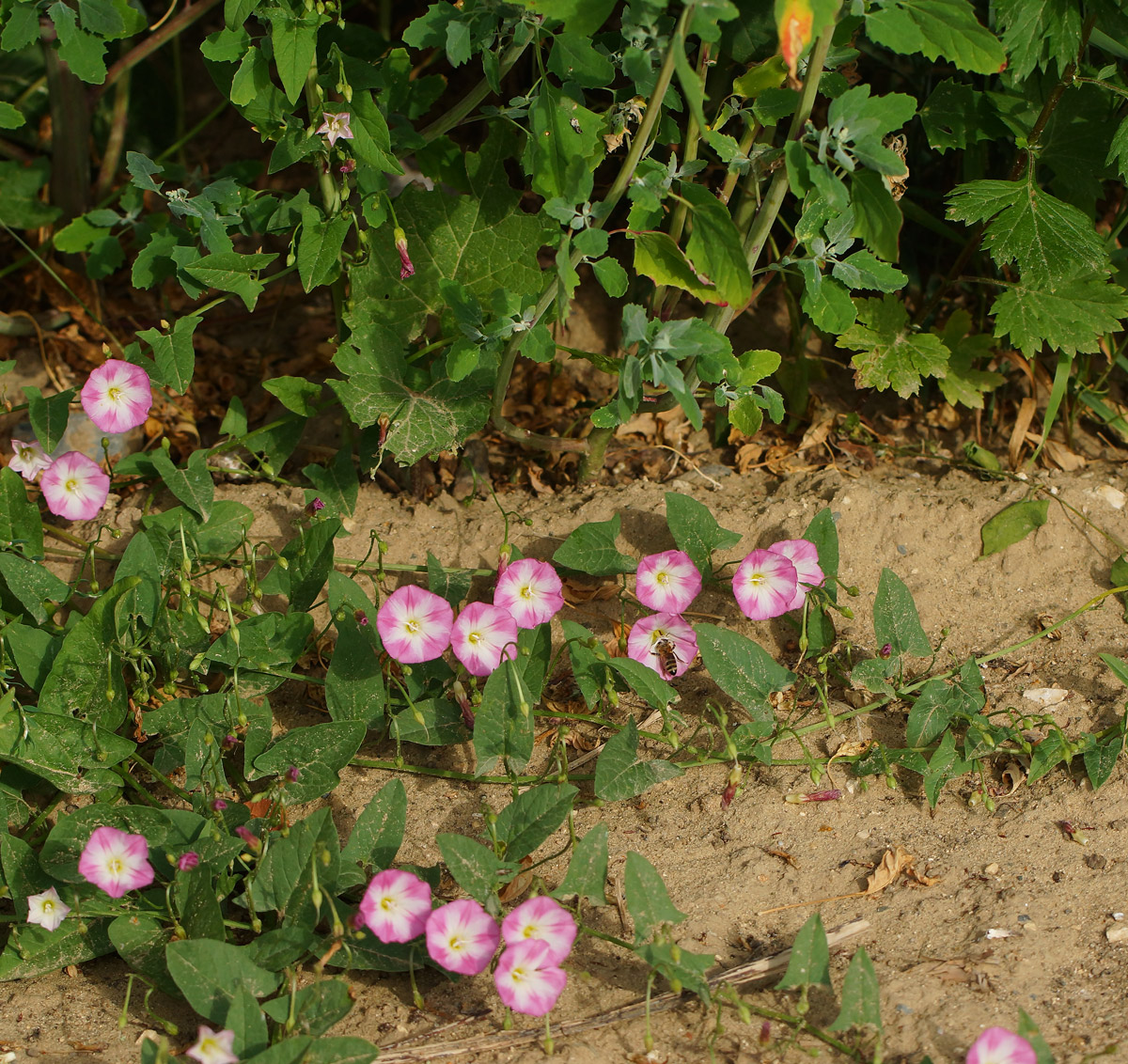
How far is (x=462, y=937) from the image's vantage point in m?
1.53

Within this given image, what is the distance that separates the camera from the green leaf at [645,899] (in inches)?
60.7

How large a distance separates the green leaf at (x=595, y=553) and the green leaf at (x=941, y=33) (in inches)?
37.7

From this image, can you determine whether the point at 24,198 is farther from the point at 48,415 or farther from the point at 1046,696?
the point at 1046,696

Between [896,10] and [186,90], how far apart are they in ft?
7.83

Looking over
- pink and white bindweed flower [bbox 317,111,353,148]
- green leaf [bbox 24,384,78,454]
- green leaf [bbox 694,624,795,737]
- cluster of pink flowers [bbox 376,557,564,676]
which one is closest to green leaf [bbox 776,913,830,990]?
green leaf [bbox 694,624,795,737]

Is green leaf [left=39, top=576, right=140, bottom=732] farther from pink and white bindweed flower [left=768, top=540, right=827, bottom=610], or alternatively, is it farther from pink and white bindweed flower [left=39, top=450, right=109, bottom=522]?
pink and white bindweed flower [left=768, top=540, right=827, bottom=610]

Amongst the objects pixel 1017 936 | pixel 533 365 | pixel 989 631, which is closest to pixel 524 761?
pixel 1017 936

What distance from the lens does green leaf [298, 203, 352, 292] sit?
78.9 inches

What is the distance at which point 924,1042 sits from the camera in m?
1.48

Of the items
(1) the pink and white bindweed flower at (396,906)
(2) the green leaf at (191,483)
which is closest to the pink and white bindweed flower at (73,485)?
(2) the green leaf at (191,483)

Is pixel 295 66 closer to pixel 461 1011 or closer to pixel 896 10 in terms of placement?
pixel 896 10

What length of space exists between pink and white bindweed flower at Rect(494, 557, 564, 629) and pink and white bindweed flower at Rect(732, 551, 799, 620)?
0.34 metres

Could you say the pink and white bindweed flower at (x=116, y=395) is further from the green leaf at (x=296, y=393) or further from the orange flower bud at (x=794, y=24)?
the orange flower bud at (x=794, y=24)

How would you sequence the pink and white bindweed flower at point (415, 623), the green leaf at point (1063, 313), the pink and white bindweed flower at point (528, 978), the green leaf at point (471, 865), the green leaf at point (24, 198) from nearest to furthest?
the pink and white bindweed flower at point (528, 978) < the green leaf at point (471, 865) < the pink and white bindweed flower at point (415, 623) < the green leaf at point (1063, 313) < the green leaf at point (24, 198)
